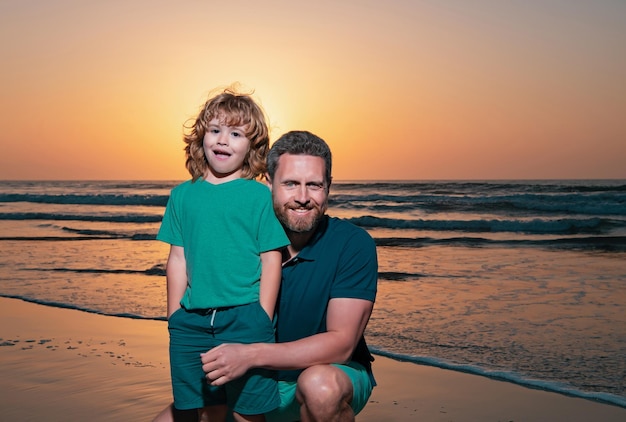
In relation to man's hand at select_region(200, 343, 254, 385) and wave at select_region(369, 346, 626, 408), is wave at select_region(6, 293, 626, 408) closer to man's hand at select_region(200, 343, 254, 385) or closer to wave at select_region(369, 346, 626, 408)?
wave at select_region(369, 346, 626, 408)

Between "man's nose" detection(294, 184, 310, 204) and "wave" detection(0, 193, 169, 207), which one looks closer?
"man's nose" detection(294, 184, 310, 204)

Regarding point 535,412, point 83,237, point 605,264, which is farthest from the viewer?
point 83,237

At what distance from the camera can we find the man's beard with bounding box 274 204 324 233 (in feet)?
10.2

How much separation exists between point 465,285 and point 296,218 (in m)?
5.94

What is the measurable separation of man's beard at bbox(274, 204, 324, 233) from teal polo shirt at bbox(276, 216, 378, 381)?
15 centimetres

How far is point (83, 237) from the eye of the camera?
16469 mm

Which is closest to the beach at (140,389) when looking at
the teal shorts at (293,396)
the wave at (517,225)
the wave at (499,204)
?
the teal shorts at (293,396)

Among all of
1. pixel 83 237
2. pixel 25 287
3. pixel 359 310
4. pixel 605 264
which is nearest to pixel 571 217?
pixel 605 264

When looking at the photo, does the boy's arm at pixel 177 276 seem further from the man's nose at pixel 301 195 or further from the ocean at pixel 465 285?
the ocean at pixel 465 285

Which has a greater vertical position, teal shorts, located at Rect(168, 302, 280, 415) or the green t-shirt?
the green t-shirt

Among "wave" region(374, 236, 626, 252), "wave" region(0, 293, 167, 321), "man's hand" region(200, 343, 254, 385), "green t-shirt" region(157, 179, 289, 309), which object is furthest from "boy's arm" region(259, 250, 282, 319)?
"wave" region(374, 236, 626, 252)

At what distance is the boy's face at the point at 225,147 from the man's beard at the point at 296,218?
274 mm

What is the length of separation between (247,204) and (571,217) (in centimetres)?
1995

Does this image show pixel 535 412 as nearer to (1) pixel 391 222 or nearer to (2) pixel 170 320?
(2) pixel 170 320
